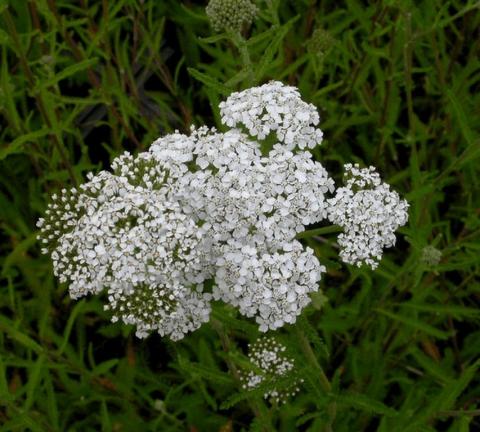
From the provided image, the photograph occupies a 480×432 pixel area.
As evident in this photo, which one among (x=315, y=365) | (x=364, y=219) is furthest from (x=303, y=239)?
(x=364, y=219)

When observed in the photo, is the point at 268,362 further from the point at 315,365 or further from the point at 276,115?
the point at 276,115

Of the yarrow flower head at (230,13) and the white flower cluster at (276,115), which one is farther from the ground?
the yarrow flower head at (230,13)

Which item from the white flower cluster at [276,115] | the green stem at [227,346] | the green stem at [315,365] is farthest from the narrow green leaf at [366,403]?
the white flower cluster at [276,115]

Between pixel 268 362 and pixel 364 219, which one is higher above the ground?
pixel 364 219

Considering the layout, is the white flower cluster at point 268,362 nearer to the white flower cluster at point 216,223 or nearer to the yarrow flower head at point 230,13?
the white flower cluster at point 216,223

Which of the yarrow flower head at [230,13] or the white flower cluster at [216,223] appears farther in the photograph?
the yarrow flower head at [230,13]

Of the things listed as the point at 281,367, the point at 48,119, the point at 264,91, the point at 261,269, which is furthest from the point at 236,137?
the point at 48,119
